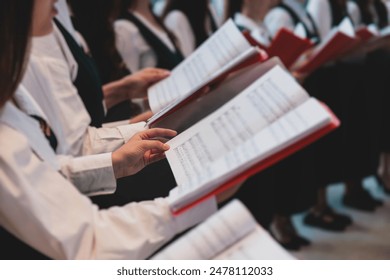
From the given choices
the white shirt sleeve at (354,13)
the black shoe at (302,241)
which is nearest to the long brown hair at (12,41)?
the black shoe at (302,241)

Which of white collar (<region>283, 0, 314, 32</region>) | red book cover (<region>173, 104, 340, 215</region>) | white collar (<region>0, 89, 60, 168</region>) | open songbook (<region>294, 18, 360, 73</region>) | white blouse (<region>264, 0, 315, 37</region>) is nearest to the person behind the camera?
red book cover (<region>173, 104, 340, 215</region>)

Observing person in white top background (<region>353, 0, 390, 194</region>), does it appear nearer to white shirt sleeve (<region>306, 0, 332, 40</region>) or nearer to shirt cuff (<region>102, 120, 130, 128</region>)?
white shirt sleeve (<region>306, 0, 332, 40</region>)

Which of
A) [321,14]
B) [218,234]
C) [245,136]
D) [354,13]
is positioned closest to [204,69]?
[245,136]

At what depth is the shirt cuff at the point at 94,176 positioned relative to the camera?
912mm

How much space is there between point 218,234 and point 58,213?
0.73 ft

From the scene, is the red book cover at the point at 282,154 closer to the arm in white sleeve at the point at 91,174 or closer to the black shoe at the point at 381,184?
the arm in white sleeve at the point at 91,174

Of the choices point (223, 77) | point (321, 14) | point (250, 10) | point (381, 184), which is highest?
point (223, 77)

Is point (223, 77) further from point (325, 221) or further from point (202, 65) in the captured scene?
point (325, 221)

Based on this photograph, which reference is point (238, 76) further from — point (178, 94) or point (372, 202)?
point (372, 202)

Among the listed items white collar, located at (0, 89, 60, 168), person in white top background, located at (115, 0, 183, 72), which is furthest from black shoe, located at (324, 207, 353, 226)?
Result: white collar, located at (0, 89, 60, 168)

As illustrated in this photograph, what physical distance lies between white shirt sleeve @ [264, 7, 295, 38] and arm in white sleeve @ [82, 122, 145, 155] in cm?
156

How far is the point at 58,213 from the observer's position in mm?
803

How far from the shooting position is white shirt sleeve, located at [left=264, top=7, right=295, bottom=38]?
2.48m
